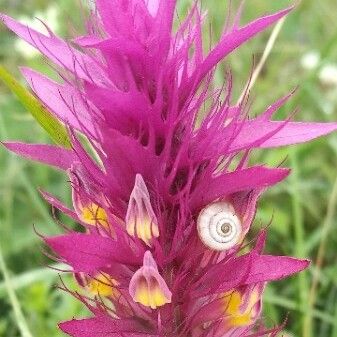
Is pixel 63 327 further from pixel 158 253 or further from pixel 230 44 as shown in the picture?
pixel 230 44

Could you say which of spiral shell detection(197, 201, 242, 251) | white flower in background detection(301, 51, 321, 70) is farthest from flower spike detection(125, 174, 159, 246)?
white flower in background detection(301, 51, 321, 70)

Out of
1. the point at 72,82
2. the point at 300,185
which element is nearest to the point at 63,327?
the point at 72,82

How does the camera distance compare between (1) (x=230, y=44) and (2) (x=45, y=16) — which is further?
(2) (x=45, y=16)

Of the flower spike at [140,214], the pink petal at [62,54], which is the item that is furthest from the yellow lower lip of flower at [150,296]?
the pink petal at [62,54]

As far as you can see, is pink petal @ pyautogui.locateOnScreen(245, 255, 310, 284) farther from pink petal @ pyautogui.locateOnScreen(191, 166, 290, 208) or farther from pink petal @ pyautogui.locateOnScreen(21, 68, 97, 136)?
pink petal @ pyautogui.locateOnScreen(21, 68, 97, 136)

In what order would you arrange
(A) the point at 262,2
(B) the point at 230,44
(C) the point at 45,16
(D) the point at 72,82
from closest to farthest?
(B) the point at 230,44, (D) the point at 72,82, (C) the point at 45,16, (A) the point at 262,2

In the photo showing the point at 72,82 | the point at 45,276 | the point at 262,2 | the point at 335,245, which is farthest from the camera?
the point at 262,2
